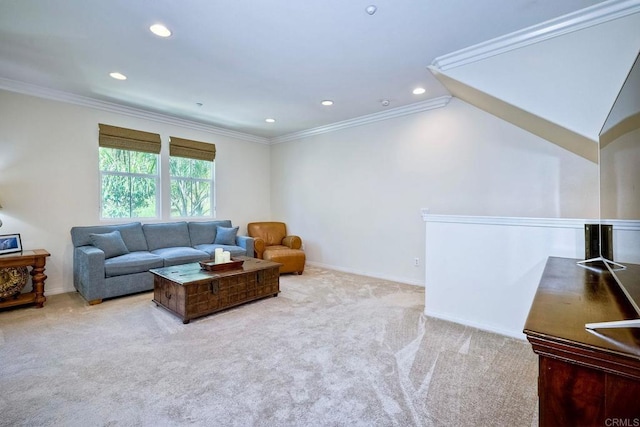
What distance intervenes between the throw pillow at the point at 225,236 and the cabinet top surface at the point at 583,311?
4.48 m

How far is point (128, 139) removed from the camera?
4.50 meters

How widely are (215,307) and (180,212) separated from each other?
8.84 ft

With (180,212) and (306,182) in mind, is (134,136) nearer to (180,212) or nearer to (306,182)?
(180,212)

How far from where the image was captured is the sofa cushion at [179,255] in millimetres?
4078

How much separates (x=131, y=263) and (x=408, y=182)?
3960 millimetres

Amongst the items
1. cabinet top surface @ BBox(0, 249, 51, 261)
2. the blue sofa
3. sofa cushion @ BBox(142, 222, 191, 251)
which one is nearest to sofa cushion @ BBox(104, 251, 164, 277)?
the blue sofa

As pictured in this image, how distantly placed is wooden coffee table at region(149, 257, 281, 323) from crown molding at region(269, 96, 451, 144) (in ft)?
9.27

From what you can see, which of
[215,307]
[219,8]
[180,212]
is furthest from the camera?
[180,212]

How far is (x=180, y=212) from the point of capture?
525 cm

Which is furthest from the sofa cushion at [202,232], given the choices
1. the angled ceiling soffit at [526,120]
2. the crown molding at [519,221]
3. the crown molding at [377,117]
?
the angled ceiling soffit at [526,120]

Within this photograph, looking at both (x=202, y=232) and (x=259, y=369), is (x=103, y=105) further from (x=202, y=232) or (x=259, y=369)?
(x=259, y=369)

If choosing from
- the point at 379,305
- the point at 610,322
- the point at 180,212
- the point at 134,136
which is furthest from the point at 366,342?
the point at 134,136

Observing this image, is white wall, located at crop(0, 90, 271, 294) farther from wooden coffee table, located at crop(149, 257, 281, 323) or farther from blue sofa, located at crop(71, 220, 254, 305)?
wooden coffee table, located at crop(149, 257, 281, 323)

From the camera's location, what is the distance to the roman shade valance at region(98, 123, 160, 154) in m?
4.29
